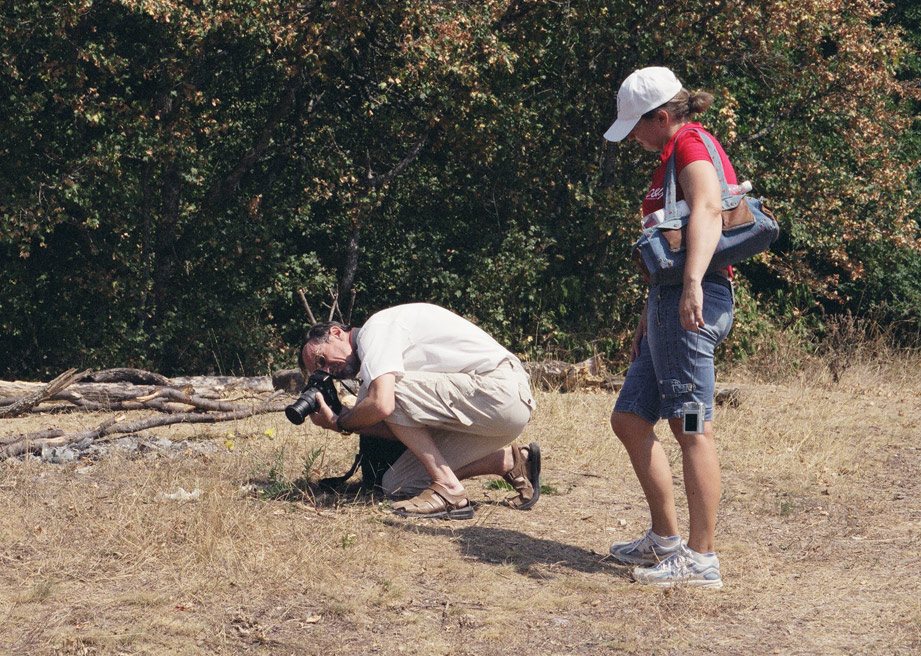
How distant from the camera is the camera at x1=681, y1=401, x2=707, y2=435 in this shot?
11.7ft

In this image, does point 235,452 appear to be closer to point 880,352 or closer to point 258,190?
point 258,190

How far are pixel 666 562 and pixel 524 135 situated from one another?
329 inches

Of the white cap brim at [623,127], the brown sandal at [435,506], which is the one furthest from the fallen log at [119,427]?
the white cap brim at [623,127]

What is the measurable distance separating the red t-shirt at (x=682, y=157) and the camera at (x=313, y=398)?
1.71 meters

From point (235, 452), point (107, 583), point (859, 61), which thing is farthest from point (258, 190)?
point (107, 583)

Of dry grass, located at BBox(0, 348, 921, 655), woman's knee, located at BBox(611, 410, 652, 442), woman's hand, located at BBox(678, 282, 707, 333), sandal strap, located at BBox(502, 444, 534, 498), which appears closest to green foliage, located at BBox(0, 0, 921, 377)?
dry grass, located at BBox(0, 348, 921, 655)

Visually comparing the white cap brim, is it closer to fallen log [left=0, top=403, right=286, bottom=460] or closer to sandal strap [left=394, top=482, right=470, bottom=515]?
sandal strap [left=394, top=482, right=470, bottom=515]

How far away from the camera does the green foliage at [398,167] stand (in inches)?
392

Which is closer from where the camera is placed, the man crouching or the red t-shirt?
the red t-shirt

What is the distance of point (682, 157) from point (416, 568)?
1.91 m

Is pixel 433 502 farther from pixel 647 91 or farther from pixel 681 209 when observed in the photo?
pixel 647 91

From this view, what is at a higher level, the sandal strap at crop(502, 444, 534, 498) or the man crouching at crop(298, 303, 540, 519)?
the man crouching at crop(298, 303, 540, 519)

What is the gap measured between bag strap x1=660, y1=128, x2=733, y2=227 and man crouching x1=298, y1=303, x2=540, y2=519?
4.59 ft

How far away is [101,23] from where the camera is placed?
32.8 feet
